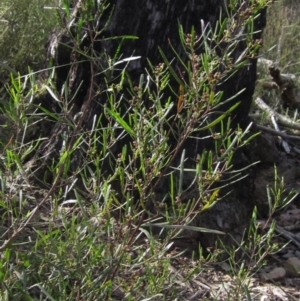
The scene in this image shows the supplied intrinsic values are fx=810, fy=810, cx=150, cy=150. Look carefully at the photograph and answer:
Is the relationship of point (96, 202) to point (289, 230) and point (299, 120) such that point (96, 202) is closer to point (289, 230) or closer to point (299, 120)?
point (289, 230)

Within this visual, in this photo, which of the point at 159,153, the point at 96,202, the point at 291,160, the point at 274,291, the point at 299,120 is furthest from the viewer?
the point at 299,120

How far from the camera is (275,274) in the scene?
11.6 feet

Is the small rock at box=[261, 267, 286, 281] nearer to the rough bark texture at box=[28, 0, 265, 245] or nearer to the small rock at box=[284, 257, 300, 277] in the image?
the small rock at box=[284, 257, 300, 277]

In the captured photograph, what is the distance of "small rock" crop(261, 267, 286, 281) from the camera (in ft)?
11.4

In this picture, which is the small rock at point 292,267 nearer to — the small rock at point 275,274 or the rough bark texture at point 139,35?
the small rock at point 275,274

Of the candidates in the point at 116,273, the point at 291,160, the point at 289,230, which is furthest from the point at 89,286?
the point at 291,160

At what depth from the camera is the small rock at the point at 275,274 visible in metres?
3.49

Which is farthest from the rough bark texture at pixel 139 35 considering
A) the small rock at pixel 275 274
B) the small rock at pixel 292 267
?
the small rock at pixel 292 267

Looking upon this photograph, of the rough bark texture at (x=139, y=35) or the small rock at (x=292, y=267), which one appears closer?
the rough bark texture at (x=139, y=35)

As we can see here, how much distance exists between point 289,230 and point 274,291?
74 cm

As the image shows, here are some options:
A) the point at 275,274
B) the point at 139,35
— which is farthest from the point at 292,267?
the point at 139,35

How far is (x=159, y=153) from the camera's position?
79.0 inches

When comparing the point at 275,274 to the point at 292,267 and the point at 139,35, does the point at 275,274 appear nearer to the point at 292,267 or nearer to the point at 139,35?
the point at 292,267

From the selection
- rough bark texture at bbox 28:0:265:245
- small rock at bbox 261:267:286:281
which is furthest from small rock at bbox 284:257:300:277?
rough bark texture at bbox 28:0:265:245
